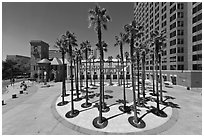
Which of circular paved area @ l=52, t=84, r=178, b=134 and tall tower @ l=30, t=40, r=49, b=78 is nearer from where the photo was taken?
circular paved area @ l=52, t=84, r=178, b=134

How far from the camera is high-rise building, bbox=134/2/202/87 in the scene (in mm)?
36000

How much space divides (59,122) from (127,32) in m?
16.9

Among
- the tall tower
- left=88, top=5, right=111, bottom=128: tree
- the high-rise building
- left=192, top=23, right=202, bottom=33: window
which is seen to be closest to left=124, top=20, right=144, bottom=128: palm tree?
left=88, top=5, right=111, bottom=128: tree

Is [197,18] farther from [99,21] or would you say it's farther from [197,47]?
[99,21]

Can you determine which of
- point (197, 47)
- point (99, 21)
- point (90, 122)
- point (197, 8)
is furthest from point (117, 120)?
point (197, 8)

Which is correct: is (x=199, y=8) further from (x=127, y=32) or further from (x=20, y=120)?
(x=20, y=120)

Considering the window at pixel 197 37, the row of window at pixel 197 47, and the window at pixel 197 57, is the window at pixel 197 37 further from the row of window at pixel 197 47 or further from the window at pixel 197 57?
the window at pixel 197 57

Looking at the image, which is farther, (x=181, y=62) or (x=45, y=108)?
(x=181, y=62)

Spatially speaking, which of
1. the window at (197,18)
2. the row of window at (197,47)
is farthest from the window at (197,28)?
the row of window at (197,47)

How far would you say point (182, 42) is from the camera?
41781 mm

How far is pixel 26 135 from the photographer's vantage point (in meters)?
12.2

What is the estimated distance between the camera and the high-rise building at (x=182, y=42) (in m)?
36.0

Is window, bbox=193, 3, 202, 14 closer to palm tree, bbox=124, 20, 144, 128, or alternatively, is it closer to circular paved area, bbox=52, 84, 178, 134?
palm tree, bbox=124, 20, 144, 128

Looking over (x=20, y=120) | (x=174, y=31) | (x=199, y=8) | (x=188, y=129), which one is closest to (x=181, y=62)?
(x=174, y=31)
